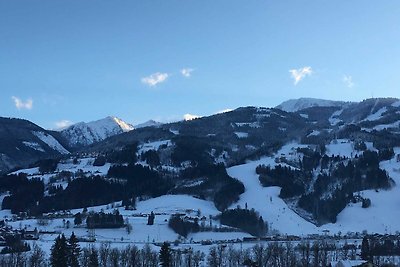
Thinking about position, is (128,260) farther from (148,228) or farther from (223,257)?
(148,228)

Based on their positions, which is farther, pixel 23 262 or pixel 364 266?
pixel 23 262

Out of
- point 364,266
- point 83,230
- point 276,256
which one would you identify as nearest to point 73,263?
point 364,266

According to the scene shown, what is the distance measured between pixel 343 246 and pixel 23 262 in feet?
291

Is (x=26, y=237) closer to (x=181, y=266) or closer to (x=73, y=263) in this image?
(x=181, y=266)

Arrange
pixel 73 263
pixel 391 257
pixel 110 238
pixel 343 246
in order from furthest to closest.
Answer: pixel 110 238 < pixel 343 246 < pixel 391 257 < pixel 73 263

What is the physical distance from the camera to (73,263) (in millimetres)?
97688

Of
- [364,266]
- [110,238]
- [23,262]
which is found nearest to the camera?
[364,266]

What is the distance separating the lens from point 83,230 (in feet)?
646

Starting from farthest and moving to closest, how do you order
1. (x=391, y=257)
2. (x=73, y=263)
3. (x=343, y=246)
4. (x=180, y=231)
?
(x=180, y=231) → (x=343, y=246) → (x=391, y=257) → (x=73, y=263)

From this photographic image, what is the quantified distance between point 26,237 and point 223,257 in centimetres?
6506

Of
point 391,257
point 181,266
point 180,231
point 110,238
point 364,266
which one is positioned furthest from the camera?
point 180,231

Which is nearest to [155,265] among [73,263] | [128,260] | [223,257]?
[128,260]

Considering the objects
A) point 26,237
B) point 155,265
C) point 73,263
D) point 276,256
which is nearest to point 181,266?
point 155,265

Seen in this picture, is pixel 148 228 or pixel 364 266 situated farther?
pixel 148 228
